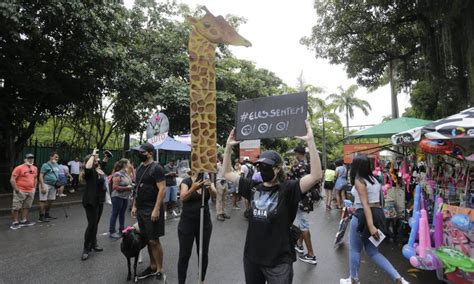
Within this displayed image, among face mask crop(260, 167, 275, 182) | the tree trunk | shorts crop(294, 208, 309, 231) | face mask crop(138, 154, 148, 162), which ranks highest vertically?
the tree trunk

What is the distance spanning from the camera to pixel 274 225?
8.67 ft

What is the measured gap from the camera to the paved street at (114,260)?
15.6 ft

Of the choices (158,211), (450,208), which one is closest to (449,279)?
(450,208)

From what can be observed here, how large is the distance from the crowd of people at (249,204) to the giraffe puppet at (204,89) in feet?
0.91

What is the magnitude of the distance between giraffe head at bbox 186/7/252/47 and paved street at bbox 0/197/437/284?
10.4 feet

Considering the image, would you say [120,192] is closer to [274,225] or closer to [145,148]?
[145,148]

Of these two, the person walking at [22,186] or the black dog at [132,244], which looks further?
the person walking at [22,186]

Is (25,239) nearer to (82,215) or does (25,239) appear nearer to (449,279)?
(82,215)

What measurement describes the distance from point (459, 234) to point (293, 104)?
307cm

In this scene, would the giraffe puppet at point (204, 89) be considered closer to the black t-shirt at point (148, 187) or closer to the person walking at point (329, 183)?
the black t-shirt at point (148, 187)

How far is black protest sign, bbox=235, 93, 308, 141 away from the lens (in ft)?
9.33

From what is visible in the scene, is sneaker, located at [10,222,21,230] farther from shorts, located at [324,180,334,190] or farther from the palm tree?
the palm tree

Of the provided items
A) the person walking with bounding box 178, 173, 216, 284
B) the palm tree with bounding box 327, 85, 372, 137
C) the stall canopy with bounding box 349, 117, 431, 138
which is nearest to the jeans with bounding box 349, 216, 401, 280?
the person walking with bounding box 178, 173, 216, 284

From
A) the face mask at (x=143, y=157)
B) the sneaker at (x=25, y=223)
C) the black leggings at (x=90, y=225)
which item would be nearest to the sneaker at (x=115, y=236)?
the black leggings at (x=90, y=225)
